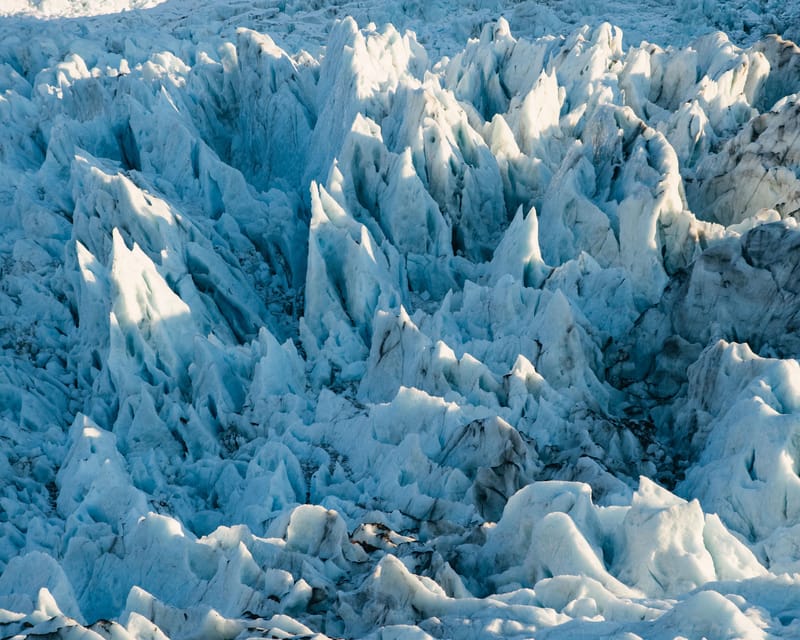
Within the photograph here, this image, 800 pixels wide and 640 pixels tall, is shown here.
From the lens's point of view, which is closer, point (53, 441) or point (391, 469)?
point (391, 469)

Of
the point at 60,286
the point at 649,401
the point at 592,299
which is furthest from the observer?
the point at 60,286

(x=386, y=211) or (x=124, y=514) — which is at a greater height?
(x=386, y=211)

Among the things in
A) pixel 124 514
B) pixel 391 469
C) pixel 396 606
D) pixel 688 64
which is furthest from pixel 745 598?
pixel 688 64

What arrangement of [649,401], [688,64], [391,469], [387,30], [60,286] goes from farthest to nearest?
[387,30], [688,64], [60,286], [649,401], [391,469]

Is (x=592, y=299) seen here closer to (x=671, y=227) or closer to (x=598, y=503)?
(x=671, y=227)

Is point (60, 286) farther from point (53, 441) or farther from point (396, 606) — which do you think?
point (396, 606)

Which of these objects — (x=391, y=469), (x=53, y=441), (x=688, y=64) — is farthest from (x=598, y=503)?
(x=688, y=64)

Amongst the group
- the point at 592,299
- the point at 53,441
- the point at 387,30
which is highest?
the point at 387,30
